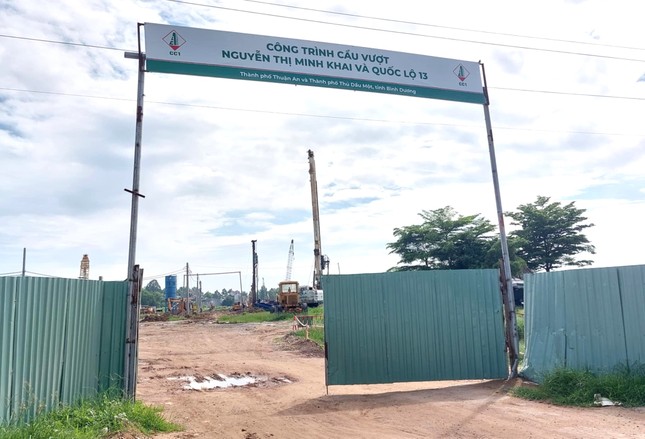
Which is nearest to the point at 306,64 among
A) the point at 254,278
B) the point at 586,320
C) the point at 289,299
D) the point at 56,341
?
the point at 56,341

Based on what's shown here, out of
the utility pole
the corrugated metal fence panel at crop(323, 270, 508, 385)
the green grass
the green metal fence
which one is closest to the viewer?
the green grass

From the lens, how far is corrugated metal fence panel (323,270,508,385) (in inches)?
387

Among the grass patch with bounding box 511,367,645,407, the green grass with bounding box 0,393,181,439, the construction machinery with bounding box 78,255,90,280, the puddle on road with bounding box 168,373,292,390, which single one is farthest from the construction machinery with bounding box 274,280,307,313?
the green grass with bounding box 0,393,181,439

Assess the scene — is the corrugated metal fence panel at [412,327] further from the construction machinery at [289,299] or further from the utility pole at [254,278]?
the utility pole at [254,278]

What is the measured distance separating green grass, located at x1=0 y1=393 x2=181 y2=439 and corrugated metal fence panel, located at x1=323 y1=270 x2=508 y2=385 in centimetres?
364

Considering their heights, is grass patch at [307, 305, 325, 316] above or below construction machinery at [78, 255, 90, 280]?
below

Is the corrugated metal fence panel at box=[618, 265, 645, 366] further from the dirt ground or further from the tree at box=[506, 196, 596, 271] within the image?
the tree at box=[506, 196, 596, 271]

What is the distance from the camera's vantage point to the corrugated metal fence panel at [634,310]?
8609mm

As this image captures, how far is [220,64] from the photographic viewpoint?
9352mm

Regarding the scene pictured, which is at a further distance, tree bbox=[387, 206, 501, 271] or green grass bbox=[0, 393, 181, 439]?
tree bbox=[387, 206, 501, 271]

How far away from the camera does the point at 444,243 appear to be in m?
42.2

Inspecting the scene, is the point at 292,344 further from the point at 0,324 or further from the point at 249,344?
the point at 0,324

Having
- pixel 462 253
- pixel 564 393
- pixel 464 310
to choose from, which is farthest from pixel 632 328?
pixel 462 253

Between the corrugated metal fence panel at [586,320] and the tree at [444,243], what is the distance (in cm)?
3107
